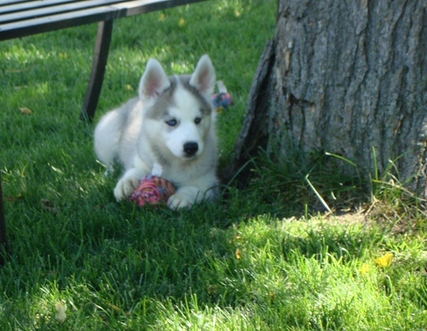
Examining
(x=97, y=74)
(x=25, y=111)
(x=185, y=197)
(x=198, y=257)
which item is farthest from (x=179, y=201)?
(x=25, y=111)

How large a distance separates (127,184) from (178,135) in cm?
38

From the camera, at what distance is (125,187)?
13.4 feet

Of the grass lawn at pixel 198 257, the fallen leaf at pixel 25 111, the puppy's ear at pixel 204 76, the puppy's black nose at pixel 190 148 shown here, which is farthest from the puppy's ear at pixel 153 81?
the fallen leaf at pixel 25 111

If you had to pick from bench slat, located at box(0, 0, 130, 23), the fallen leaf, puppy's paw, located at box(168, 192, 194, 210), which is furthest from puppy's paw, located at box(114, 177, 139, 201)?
the fallen leaf

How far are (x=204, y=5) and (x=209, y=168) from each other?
13.6 ft

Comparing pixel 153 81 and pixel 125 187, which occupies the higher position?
Result: pixel 153 81

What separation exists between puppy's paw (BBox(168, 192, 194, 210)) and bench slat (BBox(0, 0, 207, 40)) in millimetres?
1097

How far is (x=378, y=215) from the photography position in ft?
12.1

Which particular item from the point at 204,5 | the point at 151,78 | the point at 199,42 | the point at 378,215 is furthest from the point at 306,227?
the point at 204,5

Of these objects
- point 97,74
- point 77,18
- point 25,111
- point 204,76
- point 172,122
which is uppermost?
point 77,18

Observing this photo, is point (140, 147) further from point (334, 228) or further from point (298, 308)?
point (298, 308)

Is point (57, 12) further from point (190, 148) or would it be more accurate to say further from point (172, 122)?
point (190, 148)

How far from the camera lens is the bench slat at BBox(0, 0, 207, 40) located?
12.6ft

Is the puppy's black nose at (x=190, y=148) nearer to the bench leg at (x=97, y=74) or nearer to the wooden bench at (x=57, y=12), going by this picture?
the wooden bench at (x=57, y=12)
